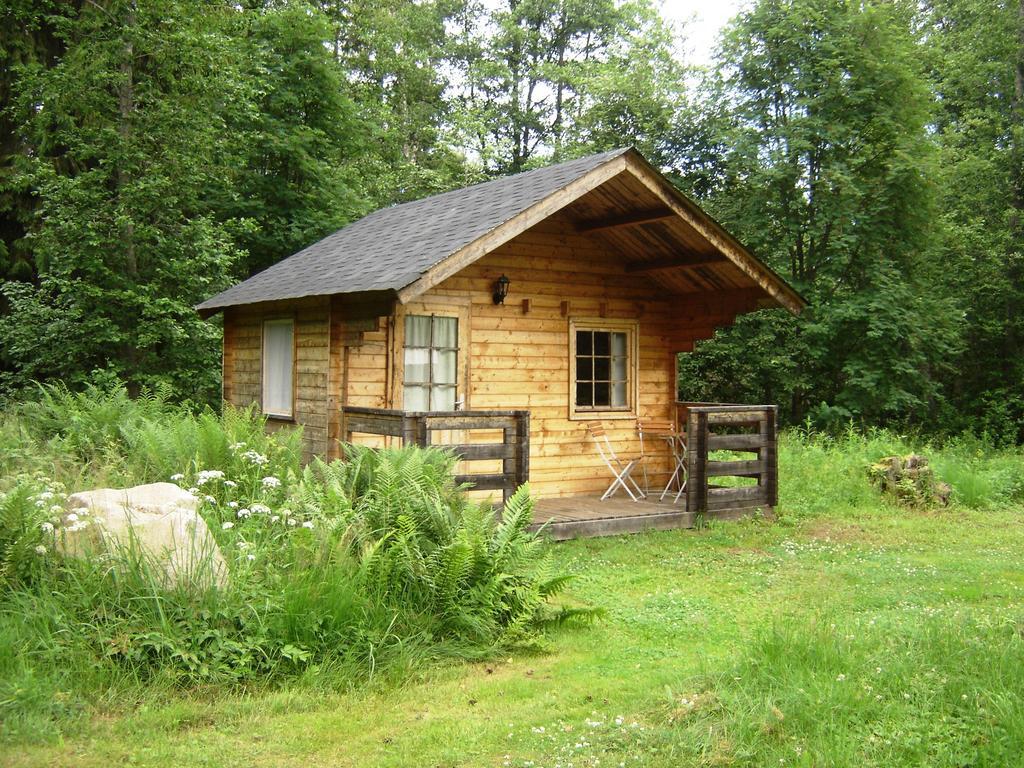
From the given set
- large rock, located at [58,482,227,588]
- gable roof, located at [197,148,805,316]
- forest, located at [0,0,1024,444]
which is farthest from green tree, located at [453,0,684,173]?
large rock, located at [58,482,227,588]

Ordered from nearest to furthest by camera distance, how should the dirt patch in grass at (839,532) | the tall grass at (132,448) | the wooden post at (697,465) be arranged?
1. the tall grass at (132,448)
2. the dirt patch in grass at (839,532)
3. the wooden post at (697,465)

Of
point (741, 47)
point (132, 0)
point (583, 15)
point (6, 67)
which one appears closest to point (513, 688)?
point (132, 0)

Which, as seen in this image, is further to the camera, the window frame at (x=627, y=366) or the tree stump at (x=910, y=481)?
the tree stump at (x=910, y=481)

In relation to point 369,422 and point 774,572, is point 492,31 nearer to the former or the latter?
point 369,422

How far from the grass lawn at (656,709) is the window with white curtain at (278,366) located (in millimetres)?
6253

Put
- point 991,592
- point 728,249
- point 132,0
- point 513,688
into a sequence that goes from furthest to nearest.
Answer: point 132,0 < point 728,249 < point 991,592 < point 513,688

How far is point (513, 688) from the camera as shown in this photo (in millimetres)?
5023

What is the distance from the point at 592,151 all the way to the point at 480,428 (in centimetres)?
1703

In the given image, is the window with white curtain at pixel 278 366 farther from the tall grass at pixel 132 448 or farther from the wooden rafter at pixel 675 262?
the wooden rafter at pixel 675 262

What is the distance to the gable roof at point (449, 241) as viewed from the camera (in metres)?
8.80

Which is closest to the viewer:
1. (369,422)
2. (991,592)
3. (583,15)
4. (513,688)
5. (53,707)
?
(53,707)

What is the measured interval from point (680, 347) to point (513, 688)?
782 centimetres

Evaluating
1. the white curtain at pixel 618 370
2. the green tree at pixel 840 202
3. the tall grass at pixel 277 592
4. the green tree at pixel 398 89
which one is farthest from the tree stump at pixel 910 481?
the green tree at pixel 398 89

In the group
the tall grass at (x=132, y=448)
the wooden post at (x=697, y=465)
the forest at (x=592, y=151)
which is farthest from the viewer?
the forest at (x=592, y=151)
